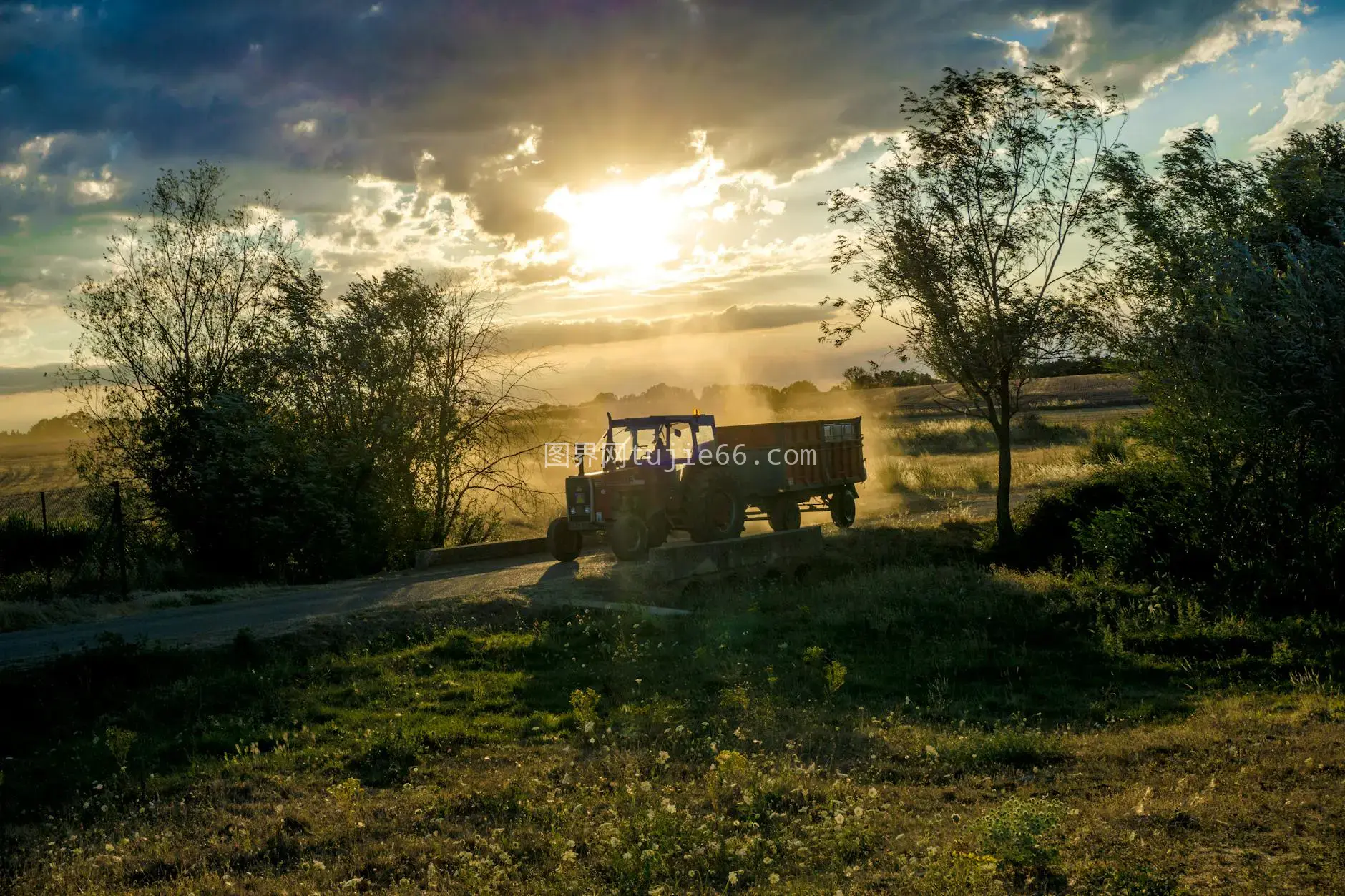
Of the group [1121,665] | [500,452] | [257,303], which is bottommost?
[1121,665]

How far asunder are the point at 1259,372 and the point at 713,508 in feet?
30.8

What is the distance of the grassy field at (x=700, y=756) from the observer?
615 cm

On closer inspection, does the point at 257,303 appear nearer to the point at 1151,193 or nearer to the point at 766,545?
the point at 766,545

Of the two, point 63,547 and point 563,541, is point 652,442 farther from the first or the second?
point 63,547

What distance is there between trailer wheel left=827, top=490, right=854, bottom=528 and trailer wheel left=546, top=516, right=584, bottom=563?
7452 mm

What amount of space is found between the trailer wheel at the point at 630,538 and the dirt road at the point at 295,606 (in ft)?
1.49

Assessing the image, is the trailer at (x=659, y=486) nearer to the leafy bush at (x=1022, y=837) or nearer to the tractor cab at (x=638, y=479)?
the tractor cab at (x=638, y=479)

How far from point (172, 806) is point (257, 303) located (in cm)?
1752

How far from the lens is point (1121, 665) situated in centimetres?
1206

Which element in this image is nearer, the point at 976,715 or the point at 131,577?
the point at 976,715

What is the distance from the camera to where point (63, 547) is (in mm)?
20328

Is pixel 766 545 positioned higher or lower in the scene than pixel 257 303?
lower

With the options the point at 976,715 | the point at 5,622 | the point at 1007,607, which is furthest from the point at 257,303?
the point at 976,715

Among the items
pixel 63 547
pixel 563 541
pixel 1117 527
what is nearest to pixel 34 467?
pixel 63 547
